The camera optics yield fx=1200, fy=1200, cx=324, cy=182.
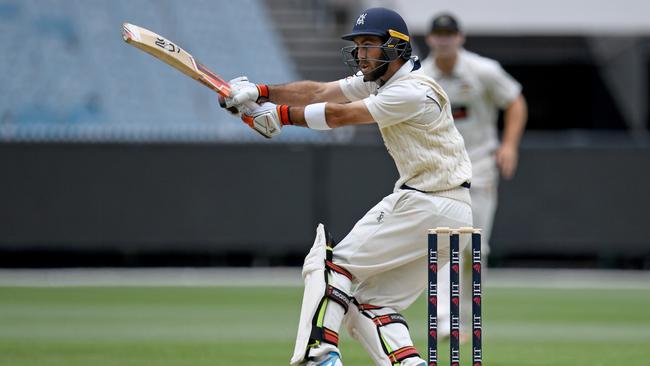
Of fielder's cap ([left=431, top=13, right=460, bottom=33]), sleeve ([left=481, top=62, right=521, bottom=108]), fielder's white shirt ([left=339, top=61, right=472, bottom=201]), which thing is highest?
fielder's cap ([left=431, top=13, right=460, bottom=33])

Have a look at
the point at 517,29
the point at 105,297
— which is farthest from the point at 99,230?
the point at 517,29

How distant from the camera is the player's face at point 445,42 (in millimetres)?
7918

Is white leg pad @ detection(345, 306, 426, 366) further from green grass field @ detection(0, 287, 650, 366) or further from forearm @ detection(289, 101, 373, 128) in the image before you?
green grass field @ detection(0, 287, 650, 366)

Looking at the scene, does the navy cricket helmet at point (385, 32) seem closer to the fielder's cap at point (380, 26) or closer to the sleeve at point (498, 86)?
the fielder's cap at point (380, 26)

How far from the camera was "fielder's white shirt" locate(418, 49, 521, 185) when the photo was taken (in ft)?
26.7

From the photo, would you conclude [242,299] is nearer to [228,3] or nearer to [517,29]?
[228,3]

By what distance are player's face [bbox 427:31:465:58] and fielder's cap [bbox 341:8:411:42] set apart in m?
2.69

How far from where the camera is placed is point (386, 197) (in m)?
5.32

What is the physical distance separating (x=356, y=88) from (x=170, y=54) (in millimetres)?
900

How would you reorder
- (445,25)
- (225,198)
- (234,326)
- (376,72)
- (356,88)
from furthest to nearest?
(225,198) → (234,326) → (445,25) → (356,88) → (376,72)

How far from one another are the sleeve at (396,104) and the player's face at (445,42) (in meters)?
2.83

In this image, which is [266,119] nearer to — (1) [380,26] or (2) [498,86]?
(1) [380,26]

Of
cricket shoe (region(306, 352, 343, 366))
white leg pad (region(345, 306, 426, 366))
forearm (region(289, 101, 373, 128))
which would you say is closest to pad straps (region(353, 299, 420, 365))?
white leg pad (region(345, 306, 426, 366))

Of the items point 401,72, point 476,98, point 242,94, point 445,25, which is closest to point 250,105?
point 242,94
